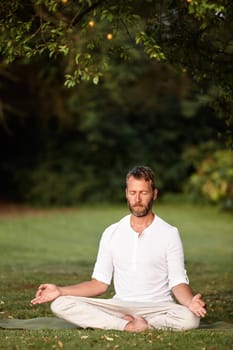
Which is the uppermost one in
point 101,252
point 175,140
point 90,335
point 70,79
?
point 175,140

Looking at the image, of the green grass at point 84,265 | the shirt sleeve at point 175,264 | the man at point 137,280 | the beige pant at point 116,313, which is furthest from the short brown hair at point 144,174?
the green grass at point 84,265

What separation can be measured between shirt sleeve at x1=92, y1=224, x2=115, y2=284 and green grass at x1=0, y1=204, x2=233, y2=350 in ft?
1.56

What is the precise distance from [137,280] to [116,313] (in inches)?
15.0

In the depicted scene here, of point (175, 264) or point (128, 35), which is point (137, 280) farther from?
point (128, 35)

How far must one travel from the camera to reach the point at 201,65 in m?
8.87

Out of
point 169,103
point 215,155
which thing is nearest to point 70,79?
point 215,155

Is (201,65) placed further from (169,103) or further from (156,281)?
(169,103)

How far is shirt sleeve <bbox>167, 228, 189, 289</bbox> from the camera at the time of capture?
652cm

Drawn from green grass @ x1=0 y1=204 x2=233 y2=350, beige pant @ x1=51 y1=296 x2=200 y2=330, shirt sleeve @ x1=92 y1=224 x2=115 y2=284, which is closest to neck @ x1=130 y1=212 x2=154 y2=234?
shirt sleeve @ x1=92 y1=224 x2=115 y2=284

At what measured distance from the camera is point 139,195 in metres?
6.65

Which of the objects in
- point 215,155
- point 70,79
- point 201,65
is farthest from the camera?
point 215,155

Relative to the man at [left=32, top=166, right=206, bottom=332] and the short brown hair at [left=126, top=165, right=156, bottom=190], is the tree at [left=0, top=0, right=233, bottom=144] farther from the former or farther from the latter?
the man at [left=32, top=166, right=206, bottom=332]

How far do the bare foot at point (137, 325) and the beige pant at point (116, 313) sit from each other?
4 cm

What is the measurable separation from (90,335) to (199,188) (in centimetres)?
1937
